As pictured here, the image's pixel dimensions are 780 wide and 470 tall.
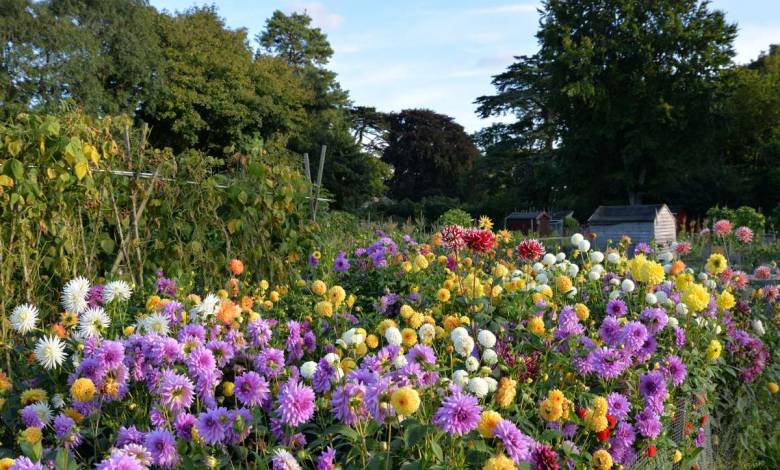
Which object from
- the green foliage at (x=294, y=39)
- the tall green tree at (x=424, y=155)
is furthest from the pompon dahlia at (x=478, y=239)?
the tall green tree at (x=424, y=155)

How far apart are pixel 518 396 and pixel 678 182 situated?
1070 inches

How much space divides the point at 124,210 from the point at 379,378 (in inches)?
116

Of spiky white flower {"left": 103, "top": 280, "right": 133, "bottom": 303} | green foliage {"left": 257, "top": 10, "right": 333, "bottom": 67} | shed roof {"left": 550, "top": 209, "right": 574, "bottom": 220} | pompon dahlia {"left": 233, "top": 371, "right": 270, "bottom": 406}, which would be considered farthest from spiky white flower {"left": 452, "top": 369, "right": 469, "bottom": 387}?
green foliage {"left": 257, "top": 10, "right": 333, "bottom": 67}

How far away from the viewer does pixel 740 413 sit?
10.6 feet

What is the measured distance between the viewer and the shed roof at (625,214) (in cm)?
1820

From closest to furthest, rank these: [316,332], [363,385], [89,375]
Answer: [363,385] → [89,375] → [316,332]

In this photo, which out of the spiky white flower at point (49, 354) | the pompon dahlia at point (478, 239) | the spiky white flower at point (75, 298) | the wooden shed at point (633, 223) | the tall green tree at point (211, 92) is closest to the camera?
the spiky white flower at point (49, 354)

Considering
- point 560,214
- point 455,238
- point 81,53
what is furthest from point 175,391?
point 560,214

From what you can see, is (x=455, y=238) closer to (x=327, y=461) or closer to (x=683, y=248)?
(x=327, y=461)

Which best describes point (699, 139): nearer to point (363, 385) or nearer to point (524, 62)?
point (524, 62)

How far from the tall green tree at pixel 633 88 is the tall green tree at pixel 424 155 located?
13376mm

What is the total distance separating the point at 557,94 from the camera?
28000 mm

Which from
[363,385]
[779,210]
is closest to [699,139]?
[779,210]

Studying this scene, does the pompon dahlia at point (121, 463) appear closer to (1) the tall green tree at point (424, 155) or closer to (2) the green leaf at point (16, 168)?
(2) the green leaf at point (16, 168)
